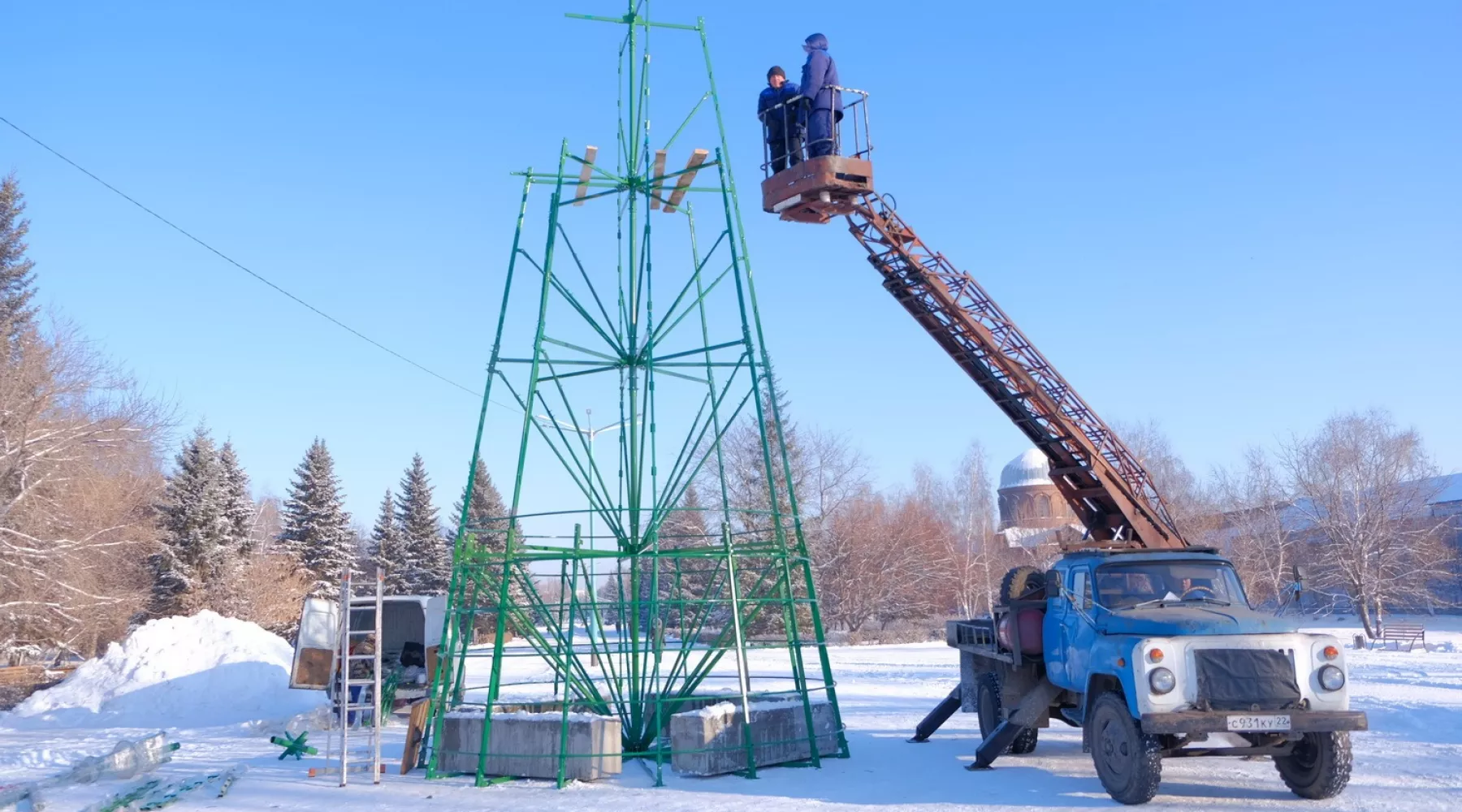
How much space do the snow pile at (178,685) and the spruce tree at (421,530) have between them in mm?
30793

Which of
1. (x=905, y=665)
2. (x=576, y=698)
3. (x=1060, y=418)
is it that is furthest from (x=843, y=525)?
(x=576, y=698)

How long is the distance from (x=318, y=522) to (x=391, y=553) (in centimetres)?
620

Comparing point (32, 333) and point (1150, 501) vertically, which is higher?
point (32, 333)

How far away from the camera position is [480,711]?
11766 mm

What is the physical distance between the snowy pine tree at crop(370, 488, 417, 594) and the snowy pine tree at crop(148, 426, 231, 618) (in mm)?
11938

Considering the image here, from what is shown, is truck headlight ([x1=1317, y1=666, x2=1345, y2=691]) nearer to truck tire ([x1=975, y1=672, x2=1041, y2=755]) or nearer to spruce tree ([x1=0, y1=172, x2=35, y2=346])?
truck tire ([x1=975, y1=672, x2=1041, y2=755])

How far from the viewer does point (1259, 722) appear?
8.87 m

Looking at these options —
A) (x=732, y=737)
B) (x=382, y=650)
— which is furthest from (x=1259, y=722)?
(x=382, y=650)

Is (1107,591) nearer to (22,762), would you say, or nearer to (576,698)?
(576,698)

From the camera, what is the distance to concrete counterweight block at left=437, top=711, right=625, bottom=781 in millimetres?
10898

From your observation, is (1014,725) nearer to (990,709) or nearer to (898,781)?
(898,781)

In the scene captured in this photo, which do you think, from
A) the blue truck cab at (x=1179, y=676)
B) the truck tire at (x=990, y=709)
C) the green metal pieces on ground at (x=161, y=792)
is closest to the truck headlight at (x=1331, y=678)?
the blue truck cab at (x=1179, y=676)

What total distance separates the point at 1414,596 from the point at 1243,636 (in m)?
50.7

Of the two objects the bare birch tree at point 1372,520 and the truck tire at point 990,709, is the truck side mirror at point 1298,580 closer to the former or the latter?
the truck tire at point 990,709
